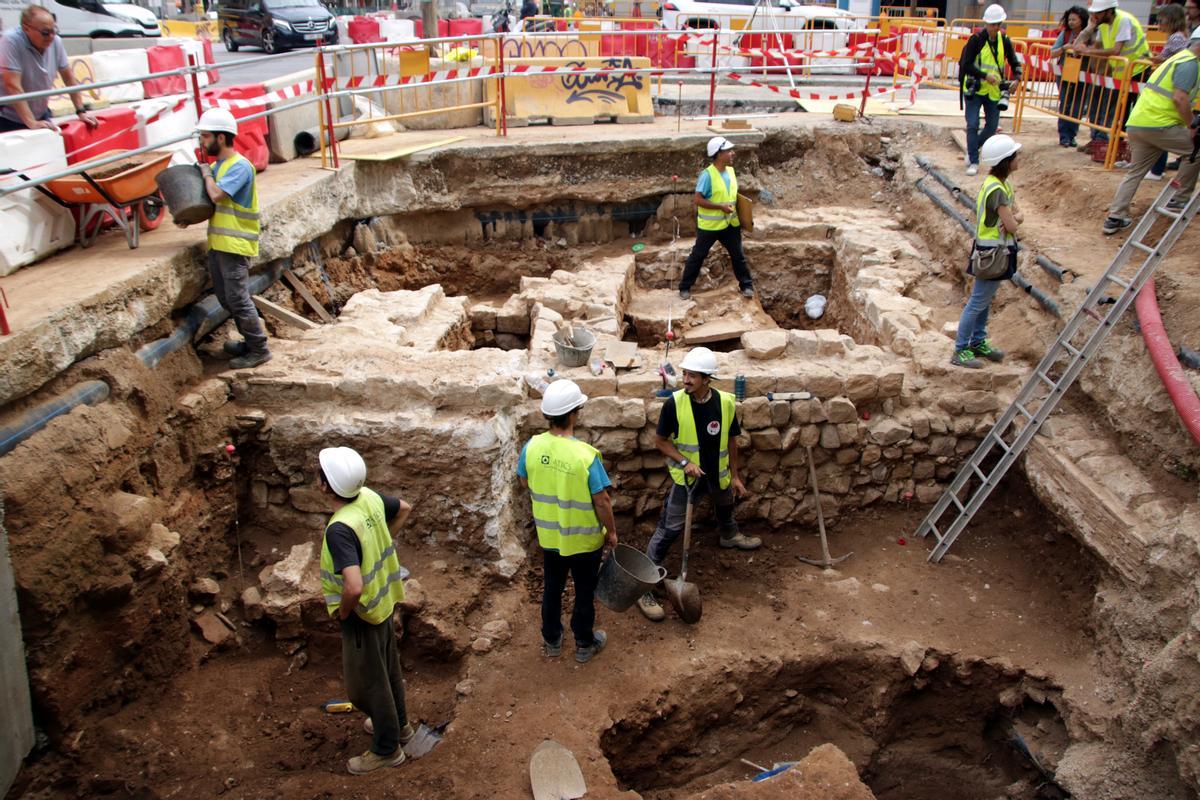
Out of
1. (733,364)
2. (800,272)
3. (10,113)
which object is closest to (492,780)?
(733,364)

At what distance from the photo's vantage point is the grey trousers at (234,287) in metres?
6.21

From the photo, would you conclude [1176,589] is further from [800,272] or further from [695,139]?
[695,139]

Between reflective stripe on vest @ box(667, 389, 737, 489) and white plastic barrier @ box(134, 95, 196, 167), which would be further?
white plastic barrier @ box(134, 95, 196, 167)

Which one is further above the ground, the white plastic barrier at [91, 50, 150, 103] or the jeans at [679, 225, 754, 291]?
the white plastic barrier at [91, 50, 150, 103]

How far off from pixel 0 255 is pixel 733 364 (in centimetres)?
514

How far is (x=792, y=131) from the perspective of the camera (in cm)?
1195

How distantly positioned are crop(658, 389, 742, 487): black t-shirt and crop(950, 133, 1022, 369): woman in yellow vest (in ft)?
7.74

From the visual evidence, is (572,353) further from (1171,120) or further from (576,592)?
(1171,120)

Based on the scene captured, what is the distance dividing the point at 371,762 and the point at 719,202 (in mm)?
6176

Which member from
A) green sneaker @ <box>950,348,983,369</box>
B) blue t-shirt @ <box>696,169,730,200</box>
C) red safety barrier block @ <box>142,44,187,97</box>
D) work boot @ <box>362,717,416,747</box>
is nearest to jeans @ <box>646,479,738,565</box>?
work boot @ <box>362,717,416,747</box>

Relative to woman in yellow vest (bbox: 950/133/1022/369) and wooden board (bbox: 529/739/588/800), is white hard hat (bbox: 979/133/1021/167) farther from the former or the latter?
wooden board (bbox: 529/739/588/800)

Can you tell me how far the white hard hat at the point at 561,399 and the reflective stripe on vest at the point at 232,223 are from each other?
2762 mm

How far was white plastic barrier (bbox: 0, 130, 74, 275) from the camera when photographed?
579 centimetres

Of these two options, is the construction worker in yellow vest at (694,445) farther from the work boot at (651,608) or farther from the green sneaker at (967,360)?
the green sneaker at (967,360)
